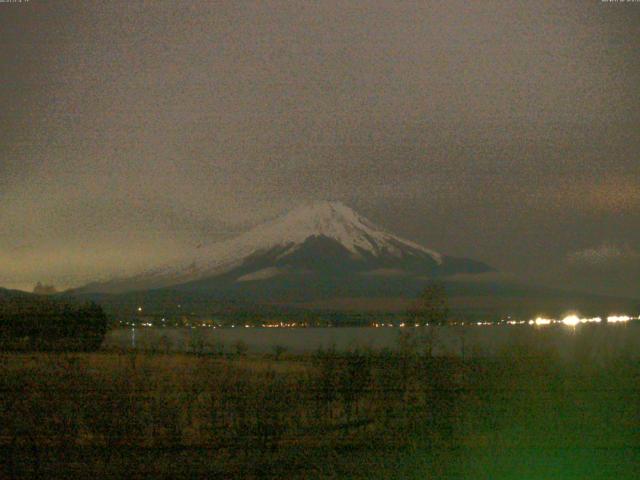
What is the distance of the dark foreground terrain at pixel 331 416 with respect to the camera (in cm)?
787

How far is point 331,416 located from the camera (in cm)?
1020

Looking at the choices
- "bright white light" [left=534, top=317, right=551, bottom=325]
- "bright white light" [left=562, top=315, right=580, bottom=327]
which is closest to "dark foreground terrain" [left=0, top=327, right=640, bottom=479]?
"bright white light" [left=534, top=317, right=551, bottom=325]

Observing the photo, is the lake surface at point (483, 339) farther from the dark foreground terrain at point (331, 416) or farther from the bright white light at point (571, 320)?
the bright white light at point (571, 320)

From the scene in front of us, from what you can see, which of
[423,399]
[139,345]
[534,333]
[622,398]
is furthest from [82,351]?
[622,398]

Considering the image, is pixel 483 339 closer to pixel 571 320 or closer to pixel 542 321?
pixel 542 321

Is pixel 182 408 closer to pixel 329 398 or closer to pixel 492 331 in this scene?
pixel 329 398

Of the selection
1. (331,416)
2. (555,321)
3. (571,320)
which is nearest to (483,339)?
(555,321)

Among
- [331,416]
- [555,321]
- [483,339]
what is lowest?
[331,416]

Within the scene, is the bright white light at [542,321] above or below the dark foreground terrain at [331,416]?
above

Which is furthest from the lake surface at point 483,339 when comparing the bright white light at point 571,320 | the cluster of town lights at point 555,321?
the bright white light at point 571,320

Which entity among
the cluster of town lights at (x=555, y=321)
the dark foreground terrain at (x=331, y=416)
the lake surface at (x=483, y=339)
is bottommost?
the dark foreground terrain at (x=331, y=416)

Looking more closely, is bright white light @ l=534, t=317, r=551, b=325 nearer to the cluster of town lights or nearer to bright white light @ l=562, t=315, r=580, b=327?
the cluster of town lights

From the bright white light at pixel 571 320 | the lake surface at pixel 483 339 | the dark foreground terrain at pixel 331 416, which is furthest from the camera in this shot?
the bright white light at pixel 571 320

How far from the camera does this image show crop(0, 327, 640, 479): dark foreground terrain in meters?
7.87
